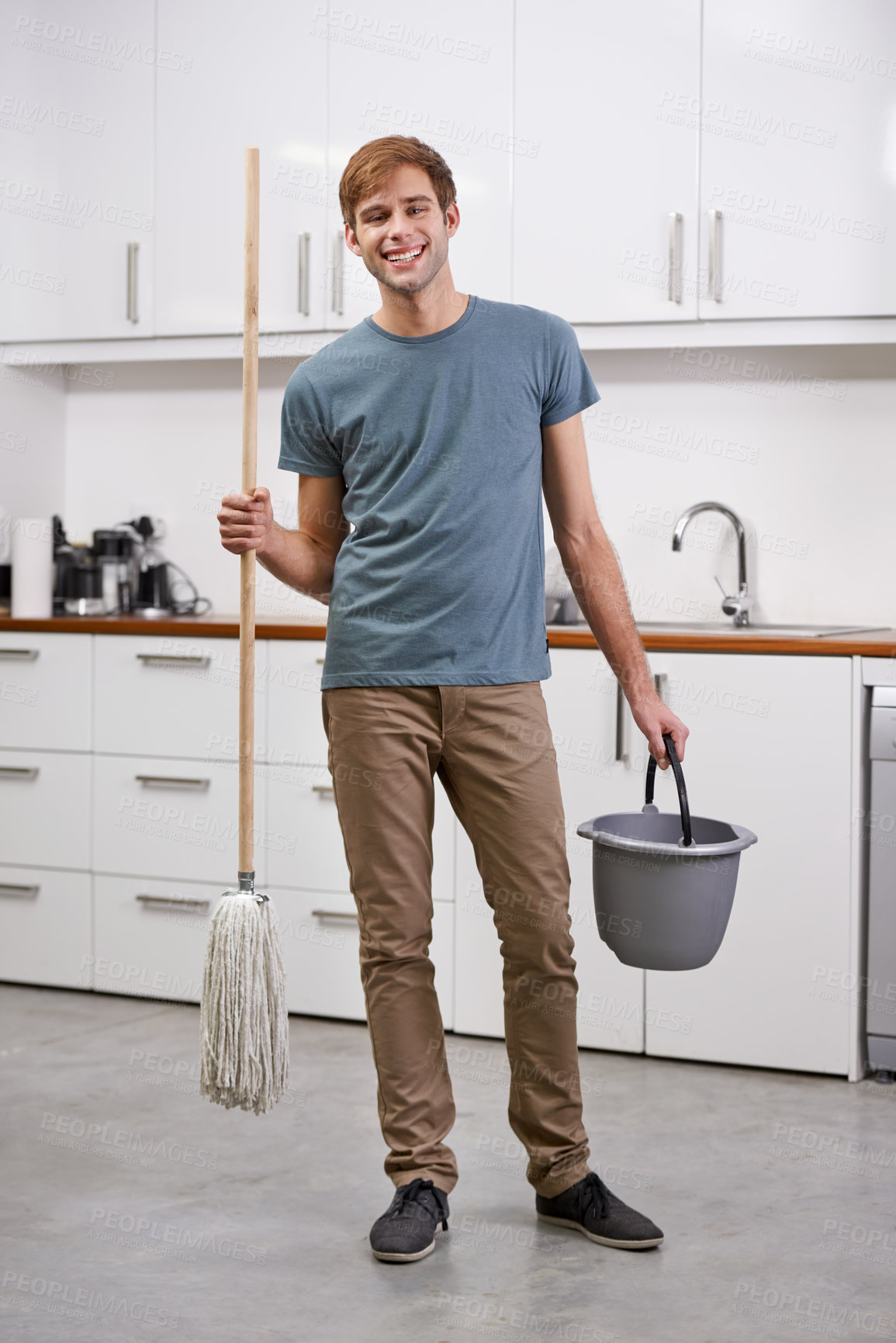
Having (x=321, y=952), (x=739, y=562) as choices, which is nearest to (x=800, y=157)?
(x=739, y=562)

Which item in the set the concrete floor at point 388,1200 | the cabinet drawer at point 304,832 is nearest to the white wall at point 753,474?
the cabinet drawer at point 304,832

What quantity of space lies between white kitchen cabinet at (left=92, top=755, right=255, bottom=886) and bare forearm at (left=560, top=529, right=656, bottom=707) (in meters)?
1.28

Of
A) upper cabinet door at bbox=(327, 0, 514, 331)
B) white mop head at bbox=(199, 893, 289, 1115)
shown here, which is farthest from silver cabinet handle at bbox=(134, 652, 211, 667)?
white mop head at bbox=(199, 893, 289, 1115)

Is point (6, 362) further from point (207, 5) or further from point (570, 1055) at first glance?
point (570, 1055)

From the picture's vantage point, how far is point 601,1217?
6.33 feet

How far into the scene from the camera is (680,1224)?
2.01m

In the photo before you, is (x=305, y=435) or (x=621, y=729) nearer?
(x=305, y=435)

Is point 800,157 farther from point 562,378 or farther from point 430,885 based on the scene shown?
A: point 430,885

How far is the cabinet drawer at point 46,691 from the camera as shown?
3199 millimetres

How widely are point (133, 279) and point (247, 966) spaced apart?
2.18m

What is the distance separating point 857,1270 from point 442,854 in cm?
125

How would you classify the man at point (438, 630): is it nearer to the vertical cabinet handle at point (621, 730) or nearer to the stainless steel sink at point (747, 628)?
the vertical cabinet handle at point (621, 730)

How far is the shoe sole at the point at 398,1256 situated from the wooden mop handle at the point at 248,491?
55 cm

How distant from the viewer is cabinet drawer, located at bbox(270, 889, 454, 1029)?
9.80ft
